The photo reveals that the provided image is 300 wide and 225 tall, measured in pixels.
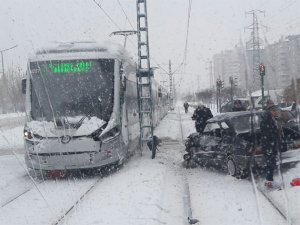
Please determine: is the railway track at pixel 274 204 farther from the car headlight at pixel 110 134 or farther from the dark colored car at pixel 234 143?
the car headlight at pixel 110 134

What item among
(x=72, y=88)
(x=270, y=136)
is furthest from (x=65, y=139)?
(x=270, y=136)

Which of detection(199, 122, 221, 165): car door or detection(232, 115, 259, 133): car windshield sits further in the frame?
detection(199, 122, 221, 165): car door

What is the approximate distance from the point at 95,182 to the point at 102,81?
110 inches

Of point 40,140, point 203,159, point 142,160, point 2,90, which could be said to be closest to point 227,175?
point 203,159

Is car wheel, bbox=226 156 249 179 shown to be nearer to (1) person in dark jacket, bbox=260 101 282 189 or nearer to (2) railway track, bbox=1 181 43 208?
(1) person in dark jacket, bbox=260 101 282 189

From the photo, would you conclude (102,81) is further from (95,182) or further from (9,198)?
(9,198)

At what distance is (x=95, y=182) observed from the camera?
11.5 metres

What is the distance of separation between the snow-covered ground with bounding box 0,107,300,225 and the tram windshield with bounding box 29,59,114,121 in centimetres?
178

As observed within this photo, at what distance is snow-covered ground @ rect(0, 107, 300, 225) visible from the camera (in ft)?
24.8

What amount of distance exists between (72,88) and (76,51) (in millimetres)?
1157

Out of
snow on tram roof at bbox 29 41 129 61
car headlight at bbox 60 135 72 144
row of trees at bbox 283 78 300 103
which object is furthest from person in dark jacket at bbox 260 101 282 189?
row of trees at bbox 283 78 300 103

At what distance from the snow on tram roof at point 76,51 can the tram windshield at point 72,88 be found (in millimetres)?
154

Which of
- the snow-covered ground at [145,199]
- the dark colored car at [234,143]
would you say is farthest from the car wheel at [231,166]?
the snow-covered ground at [145,199]

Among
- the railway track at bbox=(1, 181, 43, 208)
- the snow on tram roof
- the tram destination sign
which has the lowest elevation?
the railway track at bbox=(1, 181, 43, 208)
